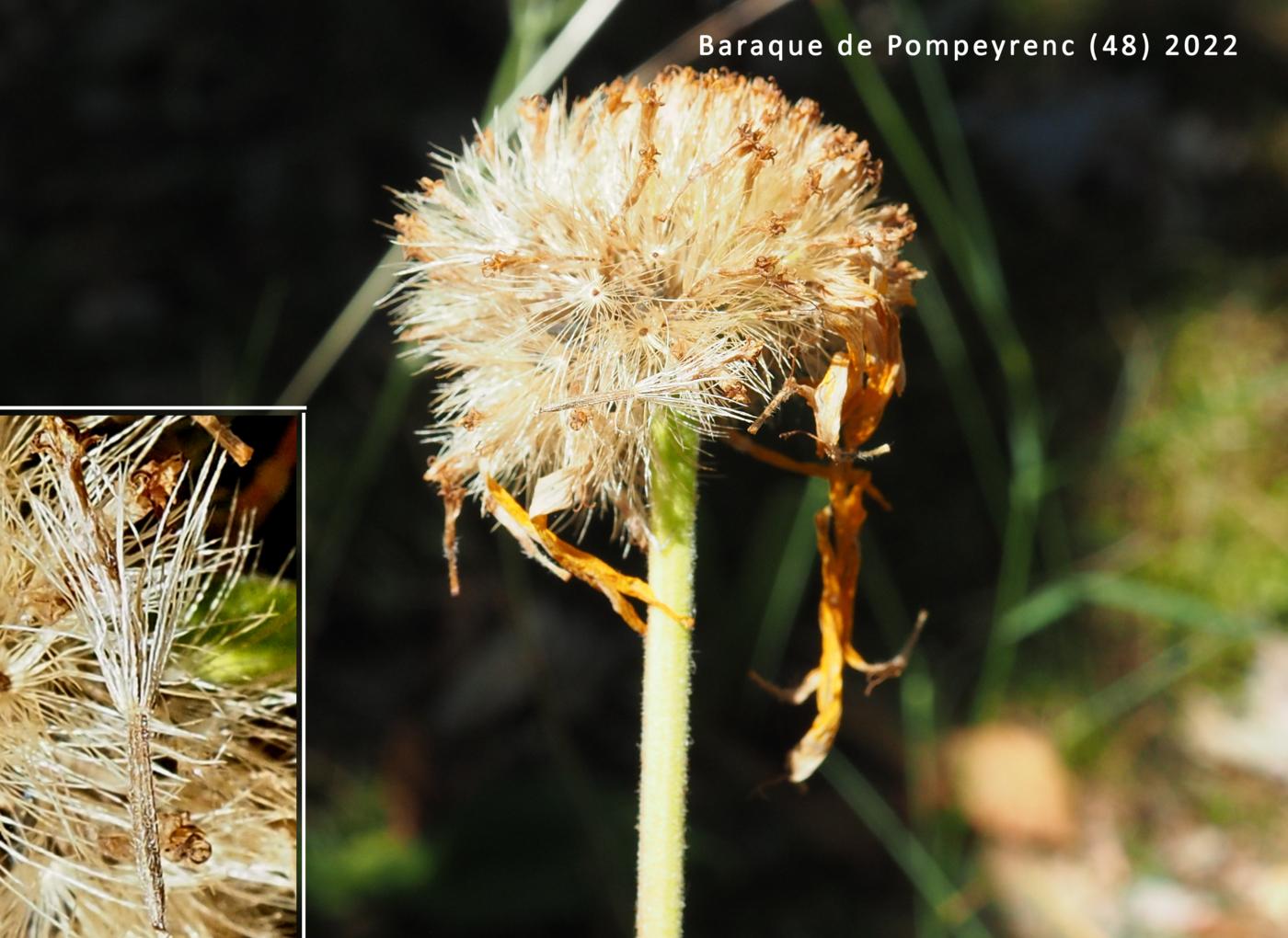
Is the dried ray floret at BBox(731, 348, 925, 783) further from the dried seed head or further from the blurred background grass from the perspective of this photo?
the blurred background grass

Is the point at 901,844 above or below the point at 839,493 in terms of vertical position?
below

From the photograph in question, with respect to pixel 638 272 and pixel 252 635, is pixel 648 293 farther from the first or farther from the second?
pixel 252 635

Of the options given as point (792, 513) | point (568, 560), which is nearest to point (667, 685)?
point (568, 560)

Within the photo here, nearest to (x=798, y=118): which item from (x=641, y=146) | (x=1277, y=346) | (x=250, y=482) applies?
(x=641, y=146)

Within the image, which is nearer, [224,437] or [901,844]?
[224,437]

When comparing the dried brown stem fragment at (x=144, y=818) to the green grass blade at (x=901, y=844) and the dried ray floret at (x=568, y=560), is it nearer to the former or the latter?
the dried ray floret at (x=568, y=560)

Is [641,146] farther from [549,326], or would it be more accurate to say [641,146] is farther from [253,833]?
[253,833]

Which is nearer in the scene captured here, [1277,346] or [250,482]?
[250,482]

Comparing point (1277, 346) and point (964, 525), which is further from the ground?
point (1277, 346)

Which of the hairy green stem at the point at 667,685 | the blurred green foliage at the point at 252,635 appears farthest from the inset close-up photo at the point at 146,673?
the hairy green stem at the point at 667,685
